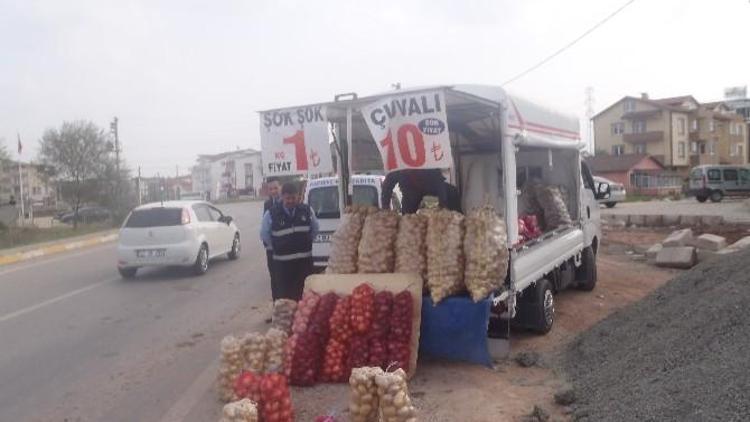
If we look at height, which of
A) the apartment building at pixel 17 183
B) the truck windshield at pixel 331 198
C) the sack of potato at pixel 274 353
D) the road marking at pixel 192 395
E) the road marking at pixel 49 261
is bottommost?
the road marking at pixel 192 395

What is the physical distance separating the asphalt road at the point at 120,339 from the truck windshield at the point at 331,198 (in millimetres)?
1806

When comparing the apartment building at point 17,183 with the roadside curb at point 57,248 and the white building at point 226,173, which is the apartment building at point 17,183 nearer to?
the roadside curb at point 57,248

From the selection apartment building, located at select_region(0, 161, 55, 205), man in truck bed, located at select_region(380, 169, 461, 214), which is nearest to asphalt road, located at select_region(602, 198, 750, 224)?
man in truck bed, located at select_region(380, 169, 461, 214)

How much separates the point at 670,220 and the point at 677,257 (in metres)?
9.87

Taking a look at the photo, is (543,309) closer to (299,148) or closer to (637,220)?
(299,148)

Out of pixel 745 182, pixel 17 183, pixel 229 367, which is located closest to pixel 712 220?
pixel 229 367

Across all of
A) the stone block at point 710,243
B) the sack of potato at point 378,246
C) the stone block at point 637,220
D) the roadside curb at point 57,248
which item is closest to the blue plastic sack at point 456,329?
the sack of potato at point 378,246

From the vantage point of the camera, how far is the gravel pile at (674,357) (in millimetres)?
4020

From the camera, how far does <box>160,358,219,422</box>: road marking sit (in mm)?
5336

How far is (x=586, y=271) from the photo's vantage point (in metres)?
10.3

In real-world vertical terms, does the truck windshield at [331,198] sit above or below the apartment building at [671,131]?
below

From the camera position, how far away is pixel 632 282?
1135 cm

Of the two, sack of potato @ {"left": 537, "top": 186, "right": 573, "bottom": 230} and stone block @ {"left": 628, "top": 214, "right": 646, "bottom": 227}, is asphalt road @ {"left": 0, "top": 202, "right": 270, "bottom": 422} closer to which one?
sack of potato @ {"left": 537, "top": 186, "right": 573, "bottom": 230}

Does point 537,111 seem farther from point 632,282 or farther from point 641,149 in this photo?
point 641,149
